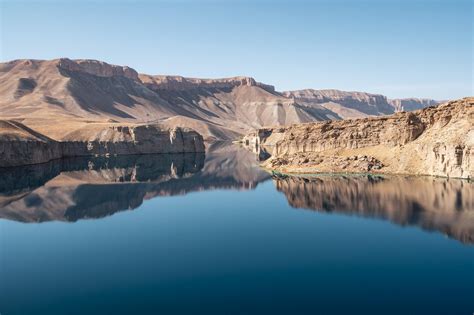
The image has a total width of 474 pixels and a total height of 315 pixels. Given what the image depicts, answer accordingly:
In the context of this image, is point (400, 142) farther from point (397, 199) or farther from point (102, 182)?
point (102, 182)

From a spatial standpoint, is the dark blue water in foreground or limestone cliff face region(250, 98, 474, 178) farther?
limestone cliff face region(250, 98, 474, 178)

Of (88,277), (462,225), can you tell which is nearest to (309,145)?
(462,225)

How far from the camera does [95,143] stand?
146 m

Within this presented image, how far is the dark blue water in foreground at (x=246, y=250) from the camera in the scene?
28.5 meters

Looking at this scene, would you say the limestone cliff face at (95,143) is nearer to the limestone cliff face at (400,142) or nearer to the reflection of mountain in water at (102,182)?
the reflection of mountain in water at (102,182)

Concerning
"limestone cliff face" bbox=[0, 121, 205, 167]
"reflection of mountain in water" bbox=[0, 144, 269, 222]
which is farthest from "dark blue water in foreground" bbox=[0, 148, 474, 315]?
"limestone cliff face" bbox=[0, 121, 205, 167]

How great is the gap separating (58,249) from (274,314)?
26.5 m

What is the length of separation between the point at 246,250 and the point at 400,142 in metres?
62.0

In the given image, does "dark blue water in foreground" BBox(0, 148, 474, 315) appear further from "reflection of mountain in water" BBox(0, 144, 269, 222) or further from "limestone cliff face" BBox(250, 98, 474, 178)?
"limestone cliff face" BBox(250, 98, 474, 178)

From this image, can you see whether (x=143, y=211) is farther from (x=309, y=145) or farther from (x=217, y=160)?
(x=217, y=160)

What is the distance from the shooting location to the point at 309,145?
105m

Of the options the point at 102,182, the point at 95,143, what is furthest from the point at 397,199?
the point at 95,143

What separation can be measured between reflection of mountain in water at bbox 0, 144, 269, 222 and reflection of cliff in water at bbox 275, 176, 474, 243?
1759cm

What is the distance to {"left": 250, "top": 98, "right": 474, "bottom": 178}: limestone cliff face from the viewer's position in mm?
75062
